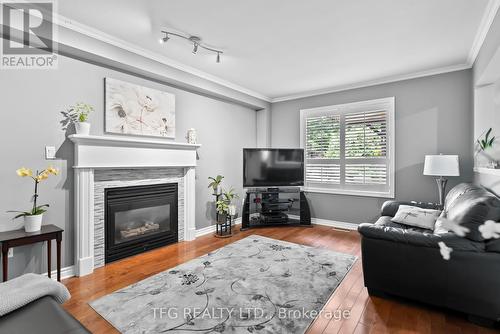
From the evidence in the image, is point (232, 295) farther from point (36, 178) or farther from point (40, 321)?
point (36, 178)

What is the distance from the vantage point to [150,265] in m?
3.12

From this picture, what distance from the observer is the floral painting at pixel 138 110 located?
3252 millimetres

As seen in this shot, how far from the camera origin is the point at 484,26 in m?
2.65

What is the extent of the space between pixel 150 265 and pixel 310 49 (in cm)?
326

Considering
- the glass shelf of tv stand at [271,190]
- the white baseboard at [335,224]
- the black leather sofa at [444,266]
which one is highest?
the glass shelf of tv stand at [271,190]

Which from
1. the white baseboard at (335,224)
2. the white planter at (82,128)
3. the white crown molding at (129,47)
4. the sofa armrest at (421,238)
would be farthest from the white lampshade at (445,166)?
the white planter at (82,128)

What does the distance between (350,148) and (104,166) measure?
3903 mm

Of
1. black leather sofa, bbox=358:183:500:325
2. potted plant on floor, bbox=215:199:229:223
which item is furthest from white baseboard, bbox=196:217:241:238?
black leather sofa, bbox=358:183:500:325

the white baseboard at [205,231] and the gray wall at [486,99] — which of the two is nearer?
the gray wall at [486,99]

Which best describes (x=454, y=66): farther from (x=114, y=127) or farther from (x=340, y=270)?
(x=114, y=127)

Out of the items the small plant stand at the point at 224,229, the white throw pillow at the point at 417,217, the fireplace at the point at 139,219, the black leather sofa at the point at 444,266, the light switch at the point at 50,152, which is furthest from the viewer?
the small plant stand at the point at 224,229

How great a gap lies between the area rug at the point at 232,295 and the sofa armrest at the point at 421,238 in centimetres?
70

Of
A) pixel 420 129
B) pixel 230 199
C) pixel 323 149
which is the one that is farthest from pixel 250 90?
pixel 420 129

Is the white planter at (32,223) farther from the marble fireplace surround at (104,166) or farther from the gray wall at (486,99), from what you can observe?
the gray wall at (486,99)
